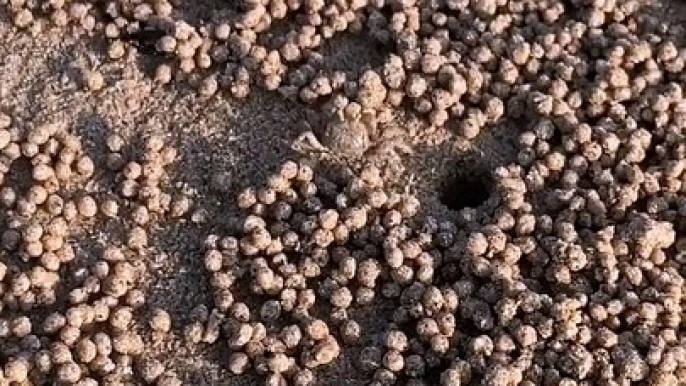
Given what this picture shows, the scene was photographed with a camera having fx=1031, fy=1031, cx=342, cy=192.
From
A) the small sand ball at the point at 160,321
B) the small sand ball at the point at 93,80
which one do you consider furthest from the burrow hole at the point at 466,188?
the small sand ball at the point at 93,80

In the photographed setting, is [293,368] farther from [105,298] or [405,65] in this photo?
[405,65]

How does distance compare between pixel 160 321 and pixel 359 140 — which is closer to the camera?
pixel 160 321

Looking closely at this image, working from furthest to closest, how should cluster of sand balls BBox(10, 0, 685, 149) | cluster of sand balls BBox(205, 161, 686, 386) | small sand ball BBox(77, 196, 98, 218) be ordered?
cluster of sand balls BBox(10, 0, 685, 149) → small sand ball BBox(77, 196, 98, 218) → cluster of sand balls BBox(205, 161, 686, 386)

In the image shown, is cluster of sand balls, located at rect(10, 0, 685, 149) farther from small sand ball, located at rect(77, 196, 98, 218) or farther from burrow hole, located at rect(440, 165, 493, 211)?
small sand ball, located at rect(77, 196, 98, 218)

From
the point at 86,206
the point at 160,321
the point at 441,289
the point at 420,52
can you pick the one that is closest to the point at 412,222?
the point at 441,289

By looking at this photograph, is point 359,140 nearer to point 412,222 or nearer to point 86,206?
point 412,222

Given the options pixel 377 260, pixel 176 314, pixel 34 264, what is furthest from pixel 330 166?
pixel 34 264

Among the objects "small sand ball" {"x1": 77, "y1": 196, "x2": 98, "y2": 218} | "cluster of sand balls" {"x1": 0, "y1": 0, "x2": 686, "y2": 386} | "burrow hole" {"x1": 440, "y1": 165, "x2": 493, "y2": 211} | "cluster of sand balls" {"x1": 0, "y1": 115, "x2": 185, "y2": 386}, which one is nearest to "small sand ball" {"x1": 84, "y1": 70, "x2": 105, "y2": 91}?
"cluster of sand balls" {"x1": 0, "y1": 0, "x2": 686, "y2": 386}
